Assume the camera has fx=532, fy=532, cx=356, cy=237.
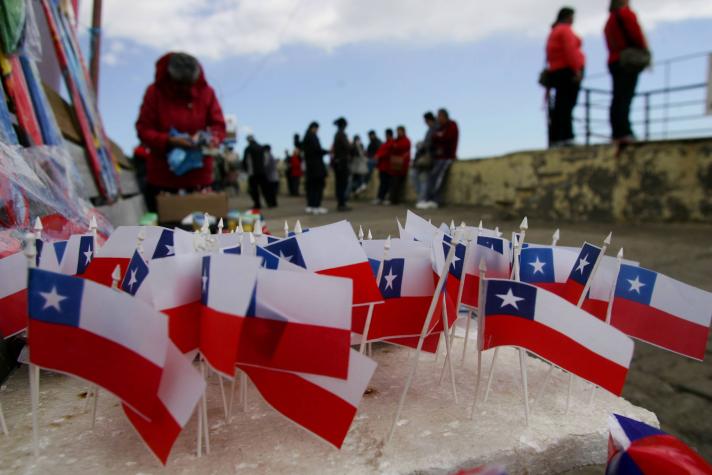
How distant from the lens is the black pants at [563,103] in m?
6.61

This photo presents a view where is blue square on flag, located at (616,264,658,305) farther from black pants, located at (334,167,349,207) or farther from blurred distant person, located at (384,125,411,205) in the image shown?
blurred distant person, located at (384,125,411,205)

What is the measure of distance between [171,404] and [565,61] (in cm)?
660

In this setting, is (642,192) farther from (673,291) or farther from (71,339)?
(71,339)

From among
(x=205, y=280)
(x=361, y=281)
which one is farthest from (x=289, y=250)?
(x=205, y=280)

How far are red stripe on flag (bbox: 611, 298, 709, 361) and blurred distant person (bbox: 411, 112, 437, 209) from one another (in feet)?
27.7

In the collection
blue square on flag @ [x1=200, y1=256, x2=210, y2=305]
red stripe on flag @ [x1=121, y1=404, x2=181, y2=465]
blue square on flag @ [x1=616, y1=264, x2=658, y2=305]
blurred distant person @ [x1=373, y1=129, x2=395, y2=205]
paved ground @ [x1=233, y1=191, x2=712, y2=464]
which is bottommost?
paved ground @ [x1=233, y1=191, x2=712, y2=464]

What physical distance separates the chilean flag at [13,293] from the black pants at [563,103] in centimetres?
649

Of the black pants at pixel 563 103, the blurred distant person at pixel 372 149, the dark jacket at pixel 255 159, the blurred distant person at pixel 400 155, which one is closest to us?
the black pants at pixel 563 103

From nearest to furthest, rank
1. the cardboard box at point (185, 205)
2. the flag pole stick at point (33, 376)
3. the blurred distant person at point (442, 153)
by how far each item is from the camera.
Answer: the flag pole stick at point (33, 376)
the cardboard box at point (185, 205)
the blurred distant person at point (442, 153)

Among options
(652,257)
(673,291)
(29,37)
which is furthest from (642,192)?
(29,37)

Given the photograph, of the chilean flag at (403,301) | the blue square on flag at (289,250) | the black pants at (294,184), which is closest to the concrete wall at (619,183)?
the chilean flag at (403,301)

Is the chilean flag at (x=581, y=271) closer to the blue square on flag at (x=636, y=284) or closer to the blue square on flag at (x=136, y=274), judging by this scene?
the blue square on flag at (x=636, y=284)

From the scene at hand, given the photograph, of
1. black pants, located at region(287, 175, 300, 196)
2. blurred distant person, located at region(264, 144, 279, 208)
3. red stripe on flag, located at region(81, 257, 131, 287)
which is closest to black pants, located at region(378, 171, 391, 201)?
blurred distant person, located at region(264, 144, 279, 208)

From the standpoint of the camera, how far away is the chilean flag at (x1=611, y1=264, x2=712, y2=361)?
1.55 metres
